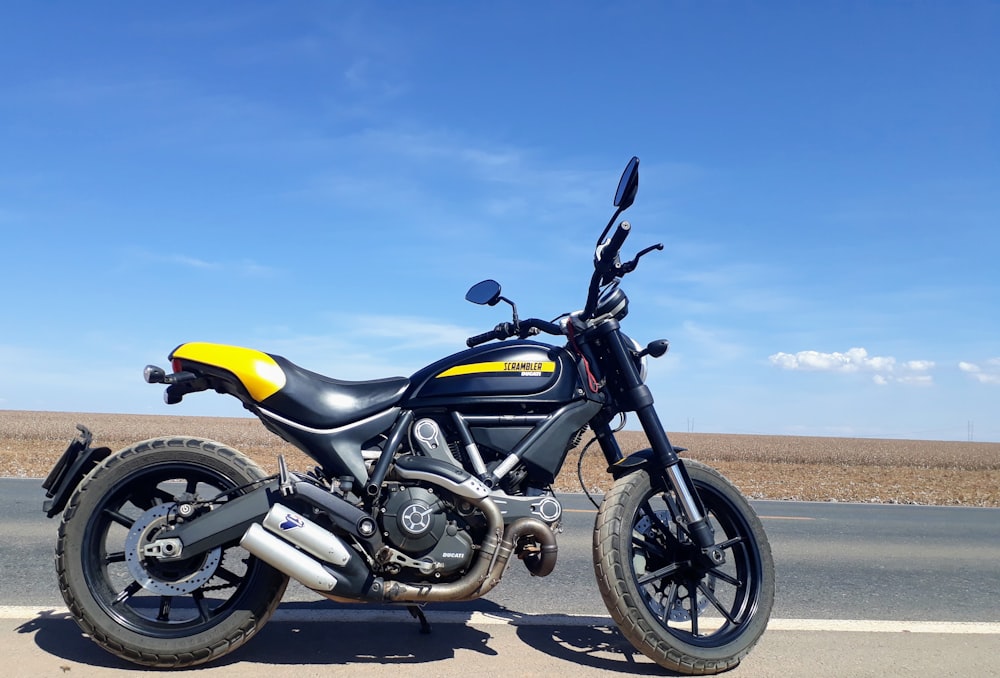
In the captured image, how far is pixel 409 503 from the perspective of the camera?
11.4 feet

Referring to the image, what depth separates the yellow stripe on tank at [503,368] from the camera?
373 centimetres

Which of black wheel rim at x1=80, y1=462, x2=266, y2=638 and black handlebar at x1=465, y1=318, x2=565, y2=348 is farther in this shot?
black handlebar at x1=465, y1=318, x2=565, y2=348

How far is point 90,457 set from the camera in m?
3.61

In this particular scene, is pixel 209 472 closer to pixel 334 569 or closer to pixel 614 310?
pixel 334 569

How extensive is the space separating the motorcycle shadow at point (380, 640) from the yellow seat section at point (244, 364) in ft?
3.95

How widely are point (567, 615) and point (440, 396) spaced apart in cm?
167

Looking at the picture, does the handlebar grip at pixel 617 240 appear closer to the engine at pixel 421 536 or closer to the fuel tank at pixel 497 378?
the fuel tank at pixel 497 378

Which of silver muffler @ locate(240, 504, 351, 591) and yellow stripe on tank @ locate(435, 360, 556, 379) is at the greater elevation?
yellow stripe on tank @ locate(435, 360, 556, 379)

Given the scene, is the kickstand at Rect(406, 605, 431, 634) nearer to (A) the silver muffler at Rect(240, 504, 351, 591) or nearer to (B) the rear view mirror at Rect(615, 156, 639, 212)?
(A) the silver muffler at Rect(240, 504, 351, 591)

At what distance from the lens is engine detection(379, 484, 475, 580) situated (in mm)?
3439

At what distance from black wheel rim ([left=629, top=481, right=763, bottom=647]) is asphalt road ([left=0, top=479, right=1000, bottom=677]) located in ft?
0.84

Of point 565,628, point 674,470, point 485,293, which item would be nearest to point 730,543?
point 674,470

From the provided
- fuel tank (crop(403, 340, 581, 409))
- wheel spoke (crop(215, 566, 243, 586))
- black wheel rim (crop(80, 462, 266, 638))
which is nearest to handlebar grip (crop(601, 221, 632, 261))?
fuel tank (crop(403, 340, 581, 409))

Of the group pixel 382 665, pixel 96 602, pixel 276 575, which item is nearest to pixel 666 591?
pixel 382 665
